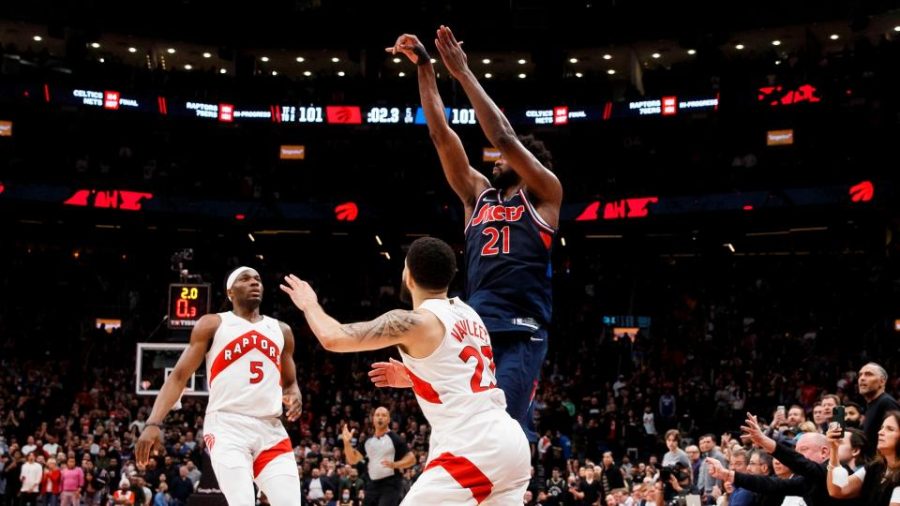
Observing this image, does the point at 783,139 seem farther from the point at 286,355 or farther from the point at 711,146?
the point at 286,355

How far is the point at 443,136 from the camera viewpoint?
6258 millimetres

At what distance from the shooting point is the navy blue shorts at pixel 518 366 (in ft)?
19.0

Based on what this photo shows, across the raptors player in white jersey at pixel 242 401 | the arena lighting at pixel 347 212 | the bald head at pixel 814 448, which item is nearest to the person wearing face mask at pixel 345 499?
the raptors player in white jersey at pixel 242 401

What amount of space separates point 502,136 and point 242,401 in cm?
349

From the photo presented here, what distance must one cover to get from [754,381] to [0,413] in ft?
63.4

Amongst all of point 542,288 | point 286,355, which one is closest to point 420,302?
point 542,288

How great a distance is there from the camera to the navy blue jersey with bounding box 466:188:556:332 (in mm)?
5930

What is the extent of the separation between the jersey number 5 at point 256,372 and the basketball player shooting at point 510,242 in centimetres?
268

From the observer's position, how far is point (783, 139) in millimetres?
32938

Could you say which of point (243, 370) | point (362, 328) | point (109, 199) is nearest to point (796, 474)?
point (243, 370)

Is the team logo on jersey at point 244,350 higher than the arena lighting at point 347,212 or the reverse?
the reverse

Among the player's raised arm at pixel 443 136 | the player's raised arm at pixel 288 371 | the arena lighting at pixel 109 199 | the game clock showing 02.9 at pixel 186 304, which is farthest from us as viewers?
the arena lighting at pixel 109 199

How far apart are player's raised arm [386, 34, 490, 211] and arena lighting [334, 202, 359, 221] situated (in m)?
27.9

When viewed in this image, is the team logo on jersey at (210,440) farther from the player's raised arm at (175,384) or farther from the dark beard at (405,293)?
the dark beard at (405,293)
